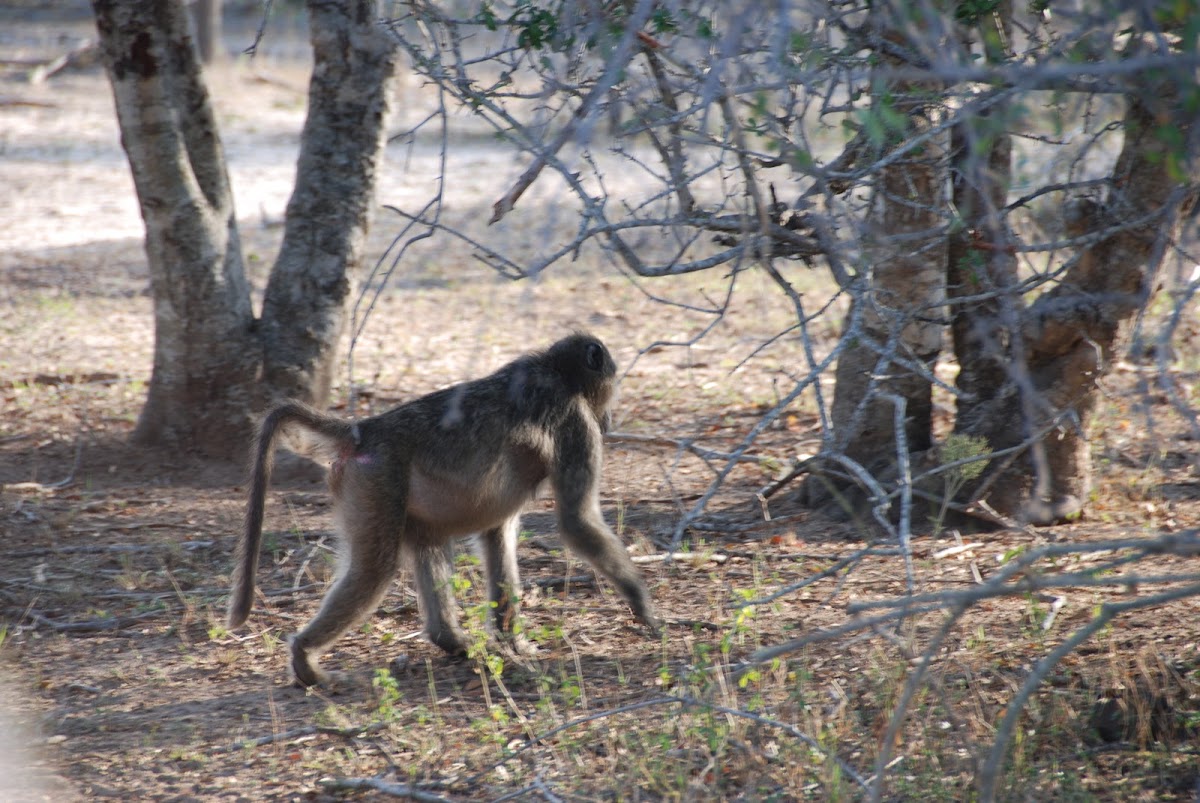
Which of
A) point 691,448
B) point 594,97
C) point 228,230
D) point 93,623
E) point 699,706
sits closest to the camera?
point 594,97

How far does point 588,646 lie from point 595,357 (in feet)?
3.93

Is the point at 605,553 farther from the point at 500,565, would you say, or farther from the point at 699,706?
the point at 699,706

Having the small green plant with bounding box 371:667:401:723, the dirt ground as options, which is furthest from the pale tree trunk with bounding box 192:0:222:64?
the small green plant with bounding box 371:667:401:723

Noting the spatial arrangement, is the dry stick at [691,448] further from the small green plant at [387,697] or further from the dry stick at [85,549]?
the dry stick at [85,549]

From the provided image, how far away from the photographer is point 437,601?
4.91m

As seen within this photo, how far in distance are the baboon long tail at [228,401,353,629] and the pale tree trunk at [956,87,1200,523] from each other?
2.68 m

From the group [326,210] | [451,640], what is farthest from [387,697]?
[326,210]

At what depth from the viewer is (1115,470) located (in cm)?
625

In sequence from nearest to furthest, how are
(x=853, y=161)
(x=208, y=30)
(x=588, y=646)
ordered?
1. (x=853, y=161)
2. (x=588, y=646)
3. (x=208, y=30)

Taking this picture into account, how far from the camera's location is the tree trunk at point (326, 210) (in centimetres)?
688

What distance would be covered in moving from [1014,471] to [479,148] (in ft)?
45.1

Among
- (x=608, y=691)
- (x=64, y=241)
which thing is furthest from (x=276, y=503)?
(x=64, y=241)

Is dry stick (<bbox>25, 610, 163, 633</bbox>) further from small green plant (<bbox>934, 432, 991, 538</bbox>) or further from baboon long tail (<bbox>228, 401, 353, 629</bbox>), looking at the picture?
small green plant (<bbox>934, 432, 991, 538</bbox>)

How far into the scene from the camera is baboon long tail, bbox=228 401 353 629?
448cm
